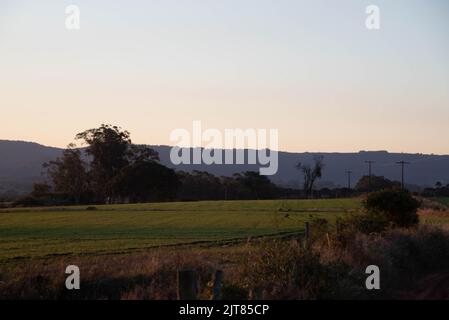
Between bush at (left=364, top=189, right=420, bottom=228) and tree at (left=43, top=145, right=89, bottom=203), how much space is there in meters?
80.5

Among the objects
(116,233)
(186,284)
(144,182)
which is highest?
(144,182)

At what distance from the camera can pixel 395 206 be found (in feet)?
104

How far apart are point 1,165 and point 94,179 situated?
82117 millimetres

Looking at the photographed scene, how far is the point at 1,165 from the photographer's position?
7170 inches

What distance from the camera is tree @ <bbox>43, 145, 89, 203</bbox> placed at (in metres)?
108

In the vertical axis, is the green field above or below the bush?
below

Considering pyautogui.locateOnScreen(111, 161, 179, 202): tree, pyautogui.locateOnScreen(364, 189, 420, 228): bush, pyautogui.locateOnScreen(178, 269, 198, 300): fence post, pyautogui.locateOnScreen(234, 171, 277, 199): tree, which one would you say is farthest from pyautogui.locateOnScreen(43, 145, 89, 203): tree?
pyautogui.locateOnScreen(178, 269, 198, 300): fence post

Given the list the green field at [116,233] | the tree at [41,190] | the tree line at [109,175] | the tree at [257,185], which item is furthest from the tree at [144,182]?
the green field at [116,233]

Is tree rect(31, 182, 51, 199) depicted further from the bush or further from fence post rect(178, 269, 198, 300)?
fence post rect(178, 269, 198, 300)

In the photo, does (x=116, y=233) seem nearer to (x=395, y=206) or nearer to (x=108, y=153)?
(x=395, y=206)

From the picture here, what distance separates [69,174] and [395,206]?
8391 centimetres

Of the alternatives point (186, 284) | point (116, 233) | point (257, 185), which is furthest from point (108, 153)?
point (186, 284)
